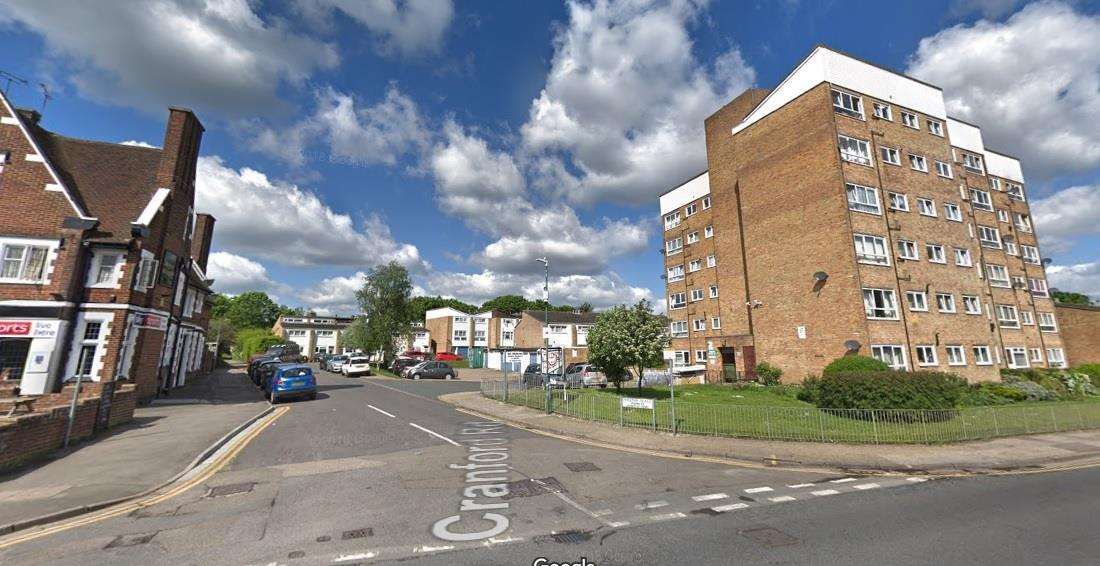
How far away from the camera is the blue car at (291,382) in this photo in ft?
67.1

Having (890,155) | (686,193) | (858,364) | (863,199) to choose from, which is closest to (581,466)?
(858,364)

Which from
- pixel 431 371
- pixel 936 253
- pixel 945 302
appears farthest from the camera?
pixel 431 371

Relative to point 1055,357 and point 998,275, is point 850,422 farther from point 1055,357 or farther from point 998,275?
point 1055,357

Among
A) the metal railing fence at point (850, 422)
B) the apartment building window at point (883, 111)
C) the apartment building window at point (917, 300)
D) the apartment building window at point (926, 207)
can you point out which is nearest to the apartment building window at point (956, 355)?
the apartment building window at point (917, 300)

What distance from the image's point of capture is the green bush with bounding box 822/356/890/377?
19906mm

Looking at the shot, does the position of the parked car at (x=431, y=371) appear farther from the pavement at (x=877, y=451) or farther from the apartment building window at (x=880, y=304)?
the apartment building window at (x=880, y=304)

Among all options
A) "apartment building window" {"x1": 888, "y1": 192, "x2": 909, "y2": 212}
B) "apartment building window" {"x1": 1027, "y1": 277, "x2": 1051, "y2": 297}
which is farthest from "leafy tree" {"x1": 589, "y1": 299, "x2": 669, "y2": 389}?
"apartment building window" {"x1": 1027, "y1": 277, "x2": 1051, "y2": 297}

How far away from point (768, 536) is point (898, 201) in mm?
28221

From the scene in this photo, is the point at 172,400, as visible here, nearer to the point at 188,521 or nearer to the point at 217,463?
the point at 217,463

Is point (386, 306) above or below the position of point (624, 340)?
above

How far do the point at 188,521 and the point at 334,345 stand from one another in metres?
85.5

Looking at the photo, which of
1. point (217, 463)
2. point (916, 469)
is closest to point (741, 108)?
point (916, 469)

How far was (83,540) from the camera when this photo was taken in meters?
5.86

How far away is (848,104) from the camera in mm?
26312
